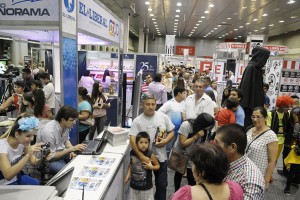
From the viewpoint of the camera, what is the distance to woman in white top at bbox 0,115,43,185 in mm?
2152

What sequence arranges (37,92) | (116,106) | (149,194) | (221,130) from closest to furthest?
(221,130)
(149,194)
(37,92)
(116,106)

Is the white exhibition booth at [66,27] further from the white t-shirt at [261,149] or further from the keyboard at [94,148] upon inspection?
the white t-shirt at [261,149]

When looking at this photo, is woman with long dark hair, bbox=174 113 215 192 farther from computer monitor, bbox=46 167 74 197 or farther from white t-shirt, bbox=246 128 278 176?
computer monitor, bbox=46 167 74 197

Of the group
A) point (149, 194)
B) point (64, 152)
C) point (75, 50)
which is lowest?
point (149, 194)

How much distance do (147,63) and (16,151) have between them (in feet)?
23.9

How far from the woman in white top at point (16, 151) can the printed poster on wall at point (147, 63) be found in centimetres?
713

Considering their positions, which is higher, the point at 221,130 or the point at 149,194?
the point at 221,130

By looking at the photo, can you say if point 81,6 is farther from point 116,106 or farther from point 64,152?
point 116,106

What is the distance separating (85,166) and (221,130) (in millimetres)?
1321

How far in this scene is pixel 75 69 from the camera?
11.4ft

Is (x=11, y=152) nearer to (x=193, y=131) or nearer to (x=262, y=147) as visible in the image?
(x=193, y=131)

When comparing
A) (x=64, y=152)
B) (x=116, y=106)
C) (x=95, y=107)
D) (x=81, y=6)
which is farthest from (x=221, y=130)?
(x=116, y=106)

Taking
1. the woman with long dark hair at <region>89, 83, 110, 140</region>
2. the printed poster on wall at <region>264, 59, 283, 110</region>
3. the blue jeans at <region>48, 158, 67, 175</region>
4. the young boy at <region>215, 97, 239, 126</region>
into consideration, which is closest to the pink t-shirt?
the blue jeans at <region>48, 158, 67, 175</region>

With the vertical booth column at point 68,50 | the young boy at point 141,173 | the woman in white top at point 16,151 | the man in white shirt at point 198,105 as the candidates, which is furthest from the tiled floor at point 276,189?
the woman in white top at point 16,151
